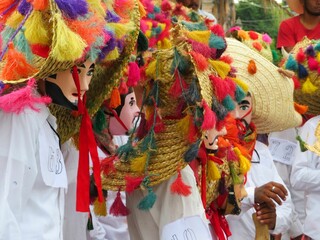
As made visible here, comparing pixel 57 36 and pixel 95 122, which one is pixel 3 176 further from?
pixel 95 122

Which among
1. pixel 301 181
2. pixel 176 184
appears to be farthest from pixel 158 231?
pixel 301 181

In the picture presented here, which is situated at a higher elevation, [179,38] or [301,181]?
[179,38]

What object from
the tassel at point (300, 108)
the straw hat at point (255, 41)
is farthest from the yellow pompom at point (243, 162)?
the straw hat at point (255, 41)

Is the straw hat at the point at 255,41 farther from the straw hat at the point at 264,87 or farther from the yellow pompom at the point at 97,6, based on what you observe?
the yellow pompom at the point at 97,6

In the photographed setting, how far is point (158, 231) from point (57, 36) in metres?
1.20

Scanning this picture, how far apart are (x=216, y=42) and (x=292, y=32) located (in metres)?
3.29

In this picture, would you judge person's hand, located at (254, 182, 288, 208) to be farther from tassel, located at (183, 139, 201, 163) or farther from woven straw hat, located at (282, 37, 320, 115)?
woven straw hat, located at (282, 37, 320, 115)

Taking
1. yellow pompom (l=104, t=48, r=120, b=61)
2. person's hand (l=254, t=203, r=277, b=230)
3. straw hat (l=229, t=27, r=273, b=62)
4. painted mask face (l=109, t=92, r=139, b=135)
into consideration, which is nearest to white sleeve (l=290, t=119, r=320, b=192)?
straw hat (l=229, t=27, r=273, b=62)

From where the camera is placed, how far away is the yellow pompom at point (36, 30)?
3117mm

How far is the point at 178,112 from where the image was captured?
3758 mm

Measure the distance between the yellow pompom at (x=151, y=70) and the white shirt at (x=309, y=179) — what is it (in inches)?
82.9

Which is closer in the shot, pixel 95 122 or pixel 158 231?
pixel 158 231

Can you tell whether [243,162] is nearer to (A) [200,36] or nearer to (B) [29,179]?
(A) [200,36]

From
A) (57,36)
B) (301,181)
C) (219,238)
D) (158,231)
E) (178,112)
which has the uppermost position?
(57,36)
